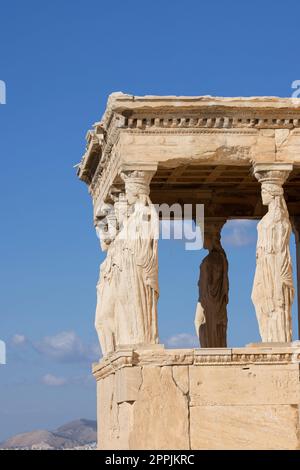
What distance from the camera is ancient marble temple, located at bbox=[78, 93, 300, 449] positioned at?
20.2 m

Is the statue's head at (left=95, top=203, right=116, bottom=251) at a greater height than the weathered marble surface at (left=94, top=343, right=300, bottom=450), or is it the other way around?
the statue's head at (left=95, top=203, right=116, bottom=251)

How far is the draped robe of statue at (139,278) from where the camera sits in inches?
818

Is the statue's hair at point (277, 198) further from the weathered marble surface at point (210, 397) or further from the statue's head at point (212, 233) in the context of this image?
the statue's head at point (212, 233)

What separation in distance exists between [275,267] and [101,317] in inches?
166

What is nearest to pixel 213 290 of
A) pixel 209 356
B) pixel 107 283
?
pixel 107 283

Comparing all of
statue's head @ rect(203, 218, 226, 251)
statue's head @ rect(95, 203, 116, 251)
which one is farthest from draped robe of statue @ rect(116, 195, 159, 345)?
statue's head @ rect(203, 218, 226, 251)

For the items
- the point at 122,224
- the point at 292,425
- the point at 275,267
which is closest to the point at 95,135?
the point at 122,224

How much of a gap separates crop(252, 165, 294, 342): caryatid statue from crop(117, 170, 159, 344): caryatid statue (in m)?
1.67

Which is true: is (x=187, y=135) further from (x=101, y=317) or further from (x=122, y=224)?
(x=101, y=317)

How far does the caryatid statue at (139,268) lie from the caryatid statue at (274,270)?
1667 millimetres

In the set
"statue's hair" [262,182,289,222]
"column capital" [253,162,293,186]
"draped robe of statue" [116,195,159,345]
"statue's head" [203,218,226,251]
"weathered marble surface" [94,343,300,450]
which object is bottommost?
"weathered marble surface" [94,343,300,450]

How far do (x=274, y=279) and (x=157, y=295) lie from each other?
186cm

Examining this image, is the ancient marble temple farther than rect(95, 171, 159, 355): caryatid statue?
No

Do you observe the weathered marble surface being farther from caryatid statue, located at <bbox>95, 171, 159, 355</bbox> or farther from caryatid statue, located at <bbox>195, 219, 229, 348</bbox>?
caryatid statue, located at <bbox>195, 219, 229, 348</bbox>
